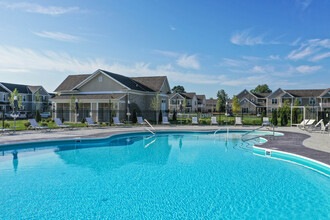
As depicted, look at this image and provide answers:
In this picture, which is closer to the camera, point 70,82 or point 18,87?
point 70,82

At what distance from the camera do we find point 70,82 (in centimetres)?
3266

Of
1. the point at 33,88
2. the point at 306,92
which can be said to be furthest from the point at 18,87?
the point at 306,92

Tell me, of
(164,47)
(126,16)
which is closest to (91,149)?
(126,16)

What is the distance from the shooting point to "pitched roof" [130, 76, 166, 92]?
31.1 metres

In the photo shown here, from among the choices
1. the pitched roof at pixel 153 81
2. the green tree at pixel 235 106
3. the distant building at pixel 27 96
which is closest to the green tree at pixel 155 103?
the pitched roof at pixel 153 81

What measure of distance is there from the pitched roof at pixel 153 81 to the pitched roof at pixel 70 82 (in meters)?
7.77

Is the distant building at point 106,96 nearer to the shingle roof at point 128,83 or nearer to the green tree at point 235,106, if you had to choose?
the shingle roof at point 128,83

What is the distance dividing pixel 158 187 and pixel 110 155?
194 inches

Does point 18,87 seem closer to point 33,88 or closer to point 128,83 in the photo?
Result: point 33,88

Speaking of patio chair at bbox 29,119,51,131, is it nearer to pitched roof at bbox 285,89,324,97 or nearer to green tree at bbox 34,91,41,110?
green tree at bbox 34,91,41,110

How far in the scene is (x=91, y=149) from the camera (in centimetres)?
1227

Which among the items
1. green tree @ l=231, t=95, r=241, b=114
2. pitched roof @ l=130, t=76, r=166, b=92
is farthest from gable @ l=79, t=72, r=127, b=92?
green tree @ l=231, t=95, r=241, b=114

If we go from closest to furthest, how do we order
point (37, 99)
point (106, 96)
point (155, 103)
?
1. point (106, 96)
2. point (155, 103)
3. point (37, 99)

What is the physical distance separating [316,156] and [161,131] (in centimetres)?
1250
